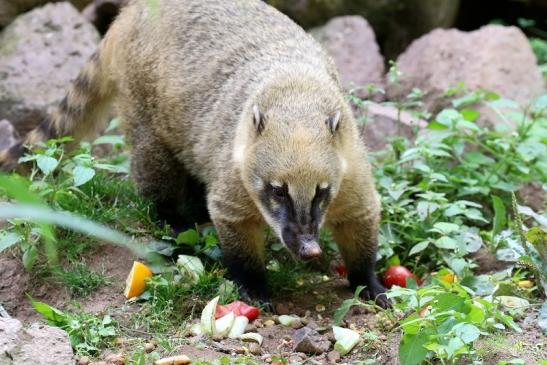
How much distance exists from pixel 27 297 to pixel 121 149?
235cm

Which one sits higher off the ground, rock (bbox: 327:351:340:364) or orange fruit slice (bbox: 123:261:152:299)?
orange fruit slice (bbox: 123:261:152:299)

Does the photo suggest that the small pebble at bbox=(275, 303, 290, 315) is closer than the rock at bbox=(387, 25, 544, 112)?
Yes

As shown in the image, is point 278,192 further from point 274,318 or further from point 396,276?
point 396,276

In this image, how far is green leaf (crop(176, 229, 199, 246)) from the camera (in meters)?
5.18

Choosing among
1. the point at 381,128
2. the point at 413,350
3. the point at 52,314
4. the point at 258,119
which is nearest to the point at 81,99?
the point at 258,119

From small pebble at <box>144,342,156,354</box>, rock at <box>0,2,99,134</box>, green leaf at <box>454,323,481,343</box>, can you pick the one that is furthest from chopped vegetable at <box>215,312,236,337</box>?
rock at <box>0,2,99,134</box>

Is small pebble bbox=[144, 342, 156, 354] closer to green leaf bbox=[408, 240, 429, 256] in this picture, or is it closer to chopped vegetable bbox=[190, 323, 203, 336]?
chopped vegetable bbox=[190, 323, 203, 336]

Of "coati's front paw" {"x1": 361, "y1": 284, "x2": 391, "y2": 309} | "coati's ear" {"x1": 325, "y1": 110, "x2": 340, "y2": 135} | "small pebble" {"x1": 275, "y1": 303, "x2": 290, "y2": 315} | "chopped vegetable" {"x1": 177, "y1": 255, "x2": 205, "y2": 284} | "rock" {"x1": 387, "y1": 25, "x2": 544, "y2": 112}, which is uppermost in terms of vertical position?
"coati's ear" {"x1": 325, "y1": 110, "x2": 340, "y2": 135}

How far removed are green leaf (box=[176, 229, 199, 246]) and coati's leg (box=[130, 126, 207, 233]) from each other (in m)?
0.49

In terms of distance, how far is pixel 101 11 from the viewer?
28.0ft

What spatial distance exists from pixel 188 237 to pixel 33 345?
1748 millimetres

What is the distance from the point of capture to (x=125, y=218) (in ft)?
18.3

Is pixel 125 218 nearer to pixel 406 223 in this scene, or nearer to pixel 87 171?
pixel 87 171

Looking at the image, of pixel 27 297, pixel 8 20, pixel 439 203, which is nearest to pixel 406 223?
pixel 439 203
